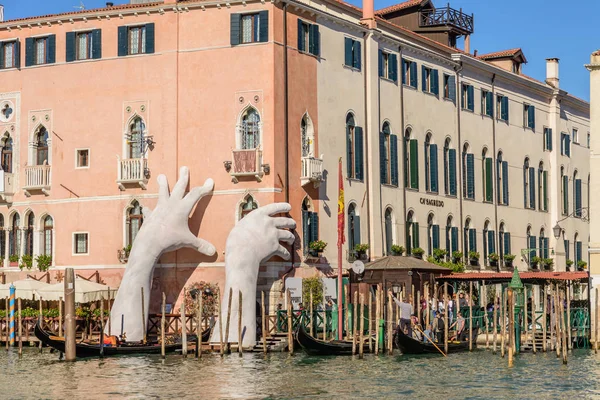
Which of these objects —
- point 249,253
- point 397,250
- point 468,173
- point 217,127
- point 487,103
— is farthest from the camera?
point 487,103

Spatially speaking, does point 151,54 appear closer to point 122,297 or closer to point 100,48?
point 100,48

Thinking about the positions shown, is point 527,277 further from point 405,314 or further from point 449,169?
point 405,314

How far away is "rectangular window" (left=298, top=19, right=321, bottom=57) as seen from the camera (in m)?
43.2

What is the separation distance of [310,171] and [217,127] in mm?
3081

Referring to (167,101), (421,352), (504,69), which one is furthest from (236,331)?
(504,69)

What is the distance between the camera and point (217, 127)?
4241 centimetres

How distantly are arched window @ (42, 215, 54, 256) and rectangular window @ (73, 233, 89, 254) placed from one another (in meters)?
0.95

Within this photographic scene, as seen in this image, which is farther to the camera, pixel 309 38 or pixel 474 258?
pixel 474 258

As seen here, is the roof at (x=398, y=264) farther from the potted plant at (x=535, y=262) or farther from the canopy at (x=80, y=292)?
the potted plant at (x=535, y=262)

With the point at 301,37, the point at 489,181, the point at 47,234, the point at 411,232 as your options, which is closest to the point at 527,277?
the point at 411,232

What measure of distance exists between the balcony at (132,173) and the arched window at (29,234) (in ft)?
11.7

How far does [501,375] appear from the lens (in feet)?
108

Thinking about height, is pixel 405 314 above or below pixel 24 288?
below

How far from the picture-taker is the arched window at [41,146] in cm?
4522
